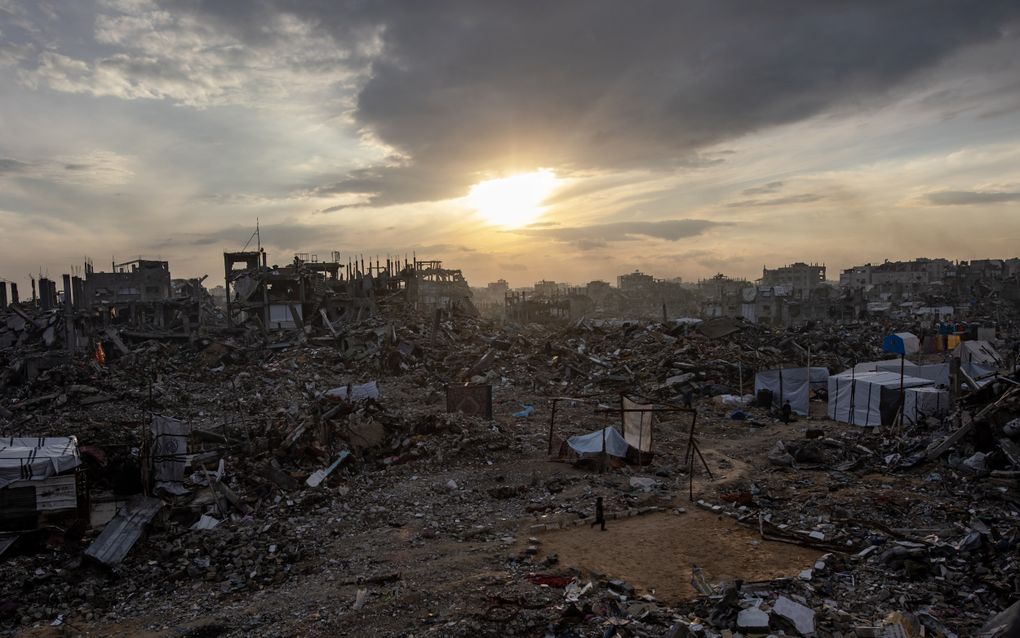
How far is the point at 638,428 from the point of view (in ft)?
47.0

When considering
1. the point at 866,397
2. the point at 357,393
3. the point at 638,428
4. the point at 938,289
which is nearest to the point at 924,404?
the point at 866,397

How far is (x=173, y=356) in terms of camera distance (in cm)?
3123

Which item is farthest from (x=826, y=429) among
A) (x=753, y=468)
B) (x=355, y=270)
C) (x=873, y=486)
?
(x=355, y=270)

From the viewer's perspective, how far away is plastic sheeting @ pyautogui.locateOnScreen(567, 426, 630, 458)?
45.4ft

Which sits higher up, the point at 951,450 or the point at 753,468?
the point at 951,450

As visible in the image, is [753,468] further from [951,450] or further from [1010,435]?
[1010,435]

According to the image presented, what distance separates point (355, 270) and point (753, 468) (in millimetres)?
34202

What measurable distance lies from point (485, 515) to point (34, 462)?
23.6 feet

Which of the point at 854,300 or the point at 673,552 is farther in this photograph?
the point at 854,300

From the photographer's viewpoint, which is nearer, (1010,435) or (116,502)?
(116,502)

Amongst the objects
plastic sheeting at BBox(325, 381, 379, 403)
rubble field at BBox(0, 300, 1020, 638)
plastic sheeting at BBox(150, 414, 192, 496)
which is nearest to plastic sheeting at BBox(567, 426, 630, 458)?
rubble field at BBox(0, 300, 1020, 638)

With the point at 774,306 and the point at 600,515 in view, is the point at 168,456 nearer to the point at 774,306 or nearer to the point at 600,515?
the point at 600,515

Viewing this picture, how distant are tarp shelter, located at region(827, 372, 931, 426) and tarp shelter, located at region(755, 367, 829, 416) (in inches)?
38.1

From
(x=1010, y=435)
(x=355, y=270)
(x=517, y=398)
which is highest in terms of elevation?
(x=355, y=270)
